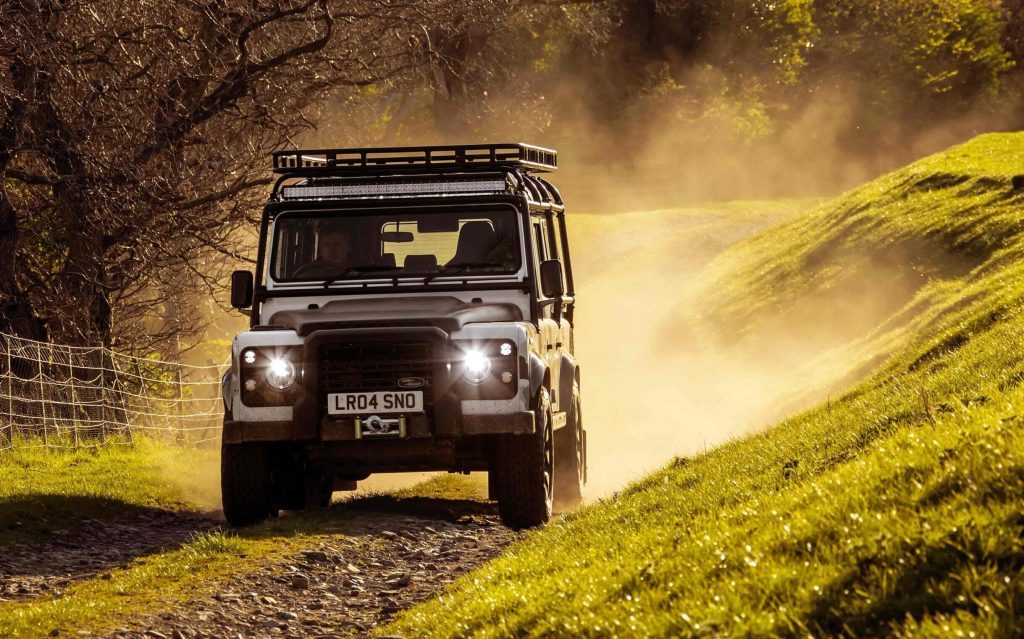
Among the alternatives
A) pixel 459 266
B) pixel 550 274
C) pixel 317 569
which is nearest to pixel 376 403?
pixel 317 569

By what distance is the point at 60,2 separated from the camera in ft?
56.3

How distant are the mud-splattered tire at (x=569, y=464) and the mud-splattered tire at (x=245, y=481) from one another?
319 cm

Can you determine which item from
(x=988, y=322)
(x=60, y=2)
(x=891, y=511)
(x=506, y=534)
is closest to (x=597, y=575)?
(x=891, y=511)

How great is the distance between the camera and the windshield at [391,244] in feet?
42.0

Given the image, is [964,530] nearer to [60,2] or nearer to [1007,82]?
[60,2]

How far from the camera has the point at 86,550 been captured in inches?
482

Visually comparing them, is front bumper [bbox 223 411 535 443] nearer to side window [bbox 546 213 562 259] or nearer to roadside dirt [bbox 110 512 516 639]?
roadside dirt [bbox 110 512 516 639]

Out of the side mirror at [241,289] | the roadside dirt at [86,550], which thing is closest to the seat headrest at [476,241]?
the side mirror at [241,289]

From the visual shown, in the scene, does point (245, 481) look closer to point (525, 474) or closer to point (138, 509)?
point (525, 474)

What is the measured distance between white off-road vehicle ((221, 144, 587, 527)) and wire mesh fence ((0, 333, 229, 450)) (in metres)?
4.67

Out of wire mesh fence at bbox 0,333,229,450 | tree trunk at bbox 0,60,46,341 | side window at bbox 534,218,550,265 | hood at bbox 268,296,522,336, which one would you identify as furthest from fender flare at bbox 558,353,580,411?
tree trunk at bbox 0,60,46,341

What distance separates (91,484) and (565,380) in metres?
5.17

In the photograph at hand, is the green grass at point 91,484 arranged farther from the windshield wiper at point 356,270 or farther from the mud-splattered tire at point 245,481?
the windshield wiper at point 356,270

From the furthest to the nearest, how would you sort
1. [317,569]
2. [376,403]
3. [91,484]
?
[91,484], [376,403], [317,569]
